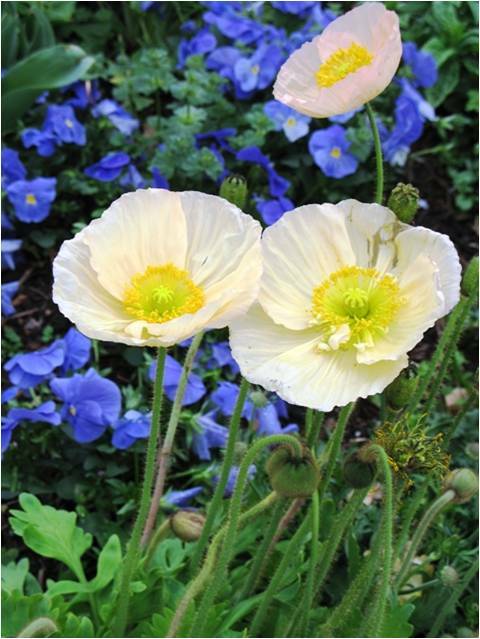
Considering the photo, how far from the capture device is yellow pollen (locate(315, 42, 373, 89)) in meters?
1.21

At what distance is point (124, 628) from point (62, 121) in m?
1.43

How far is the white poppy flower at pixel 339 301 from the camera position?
1.06 meters

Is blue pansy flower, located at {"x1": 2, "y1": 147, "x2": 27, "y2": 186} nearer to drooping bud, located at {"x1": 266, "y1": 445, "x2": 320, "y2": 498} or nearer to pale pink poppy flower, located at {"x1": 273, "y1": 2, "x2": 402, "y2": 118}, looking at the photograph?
pale pink poppy flower, located at {"x1": 273, "y1": 2, "x2": 402, "y2": 118}

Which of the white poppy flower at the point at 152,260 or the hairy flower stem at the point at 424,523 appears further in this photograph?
the hairy flower stem at the point at 424,523

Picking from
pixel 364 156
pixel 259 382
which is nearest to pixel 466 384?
pixel 364 156

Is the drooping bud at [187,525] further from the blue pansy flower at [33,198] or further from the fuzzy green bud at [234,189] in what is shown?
the blue pansy flower at [33,198]

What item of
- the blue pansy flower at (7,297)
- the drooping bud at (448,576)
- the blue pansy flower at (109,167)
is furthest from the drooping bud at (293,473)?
the blue pansy flower at (109,167)

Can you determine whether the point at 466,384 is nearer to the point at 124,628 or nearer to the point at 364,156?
the point at 364,156

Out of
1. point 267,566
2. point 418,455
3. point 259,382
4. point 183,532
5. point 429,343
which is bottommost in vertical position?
point 429,343

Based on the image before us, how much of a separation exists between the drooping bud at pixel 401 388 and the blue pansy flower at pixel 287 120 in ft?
4.63

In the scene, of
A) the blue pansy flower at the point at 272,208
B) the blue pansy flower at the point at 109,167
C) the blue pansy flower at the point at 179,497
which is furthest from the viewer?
the blue pansy flower at the point at 109,167

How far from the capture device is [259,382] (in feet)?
3.44

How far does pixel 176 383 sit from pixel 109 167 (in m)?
0.76

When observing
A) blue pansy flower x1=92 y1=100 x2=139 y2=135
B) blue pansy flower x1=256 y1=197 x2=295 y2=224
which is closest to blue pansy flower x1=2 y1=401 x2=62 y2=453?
blue pansy flower x1=256 y1=197 x2=295 y2=224
